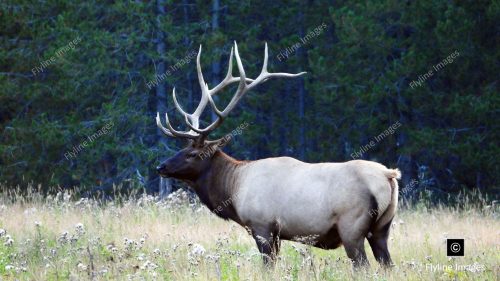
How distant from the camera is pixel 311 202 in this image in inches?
319

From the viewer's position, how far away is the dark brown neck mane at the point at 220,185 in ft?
29.9

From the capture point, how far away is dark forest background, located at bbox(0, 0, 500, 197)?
17.3 metres

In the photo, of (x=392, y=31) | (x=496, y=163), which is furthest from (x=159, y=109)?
(x=496, y=163)

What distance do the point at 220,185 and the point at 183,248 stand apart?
0.78 m

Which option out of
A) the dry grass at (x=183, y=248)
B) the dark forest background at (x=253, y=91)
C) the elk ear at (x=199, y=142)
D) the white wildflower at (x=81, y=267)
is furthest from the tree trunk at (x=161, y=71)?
the white wildflower at (x=81, y=267)

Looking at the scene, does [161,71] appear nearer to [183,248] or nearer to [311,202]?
[183,248]

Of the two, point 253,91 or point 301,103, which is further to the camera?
point 301,103

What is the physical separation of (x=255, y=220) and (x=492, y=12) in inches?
367

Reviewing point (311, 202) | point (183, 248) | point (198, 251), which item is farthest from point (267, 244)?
point (183, 248)

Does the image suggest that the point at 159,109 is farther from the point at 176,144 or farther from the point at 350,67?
the point at 350,67

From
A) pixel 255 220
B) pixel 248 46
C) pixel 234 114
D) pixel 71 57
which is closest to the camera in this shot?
pixel 255 220

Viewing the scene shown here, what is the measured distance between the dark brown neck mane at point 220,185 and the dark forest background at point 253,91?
8113 millimetres

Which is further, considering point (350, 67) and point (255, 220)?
point (350, 67)

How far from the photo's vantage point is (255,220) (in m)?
8.48
